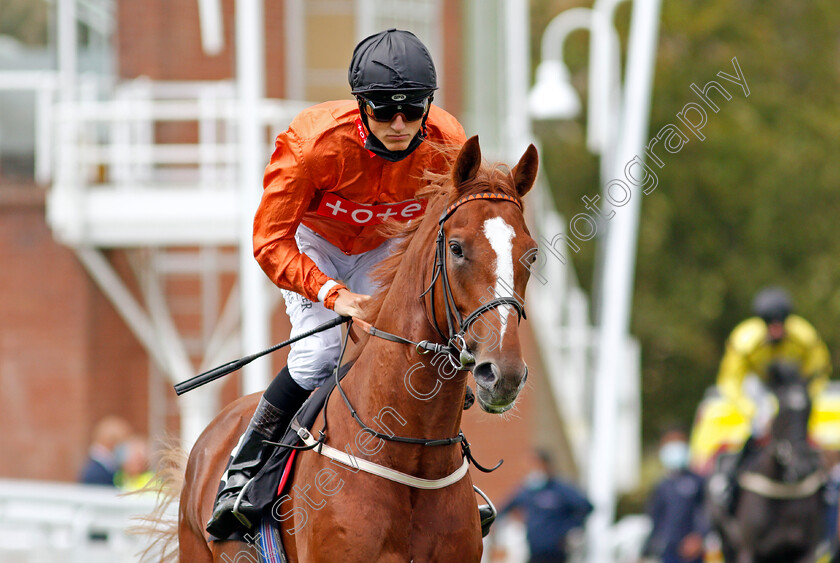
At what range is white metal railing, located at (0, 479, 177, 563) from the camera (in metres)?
8.49

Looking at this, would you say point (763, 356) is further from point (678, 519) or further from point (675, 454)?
point (675, 454)

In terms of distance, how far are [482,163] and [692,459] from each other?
422 inches

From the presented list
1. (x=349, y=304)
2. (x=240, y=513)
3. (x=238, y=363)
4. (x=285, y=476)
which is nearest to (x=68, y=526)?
(x=238, y=363)

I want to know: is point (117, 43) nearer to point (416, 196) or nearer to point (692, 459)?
point (692, 459)

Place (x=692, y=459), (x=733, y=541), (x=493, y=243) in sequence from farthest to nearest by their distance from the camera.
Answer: (x=692, y=459) → (x=733, y=541) → (x=493, y=243)

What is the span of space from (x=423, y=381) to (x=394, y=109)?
949mm

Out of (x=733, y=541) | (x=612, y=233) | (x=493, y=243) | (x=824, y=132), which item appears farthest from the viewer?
(x=824, y=132)

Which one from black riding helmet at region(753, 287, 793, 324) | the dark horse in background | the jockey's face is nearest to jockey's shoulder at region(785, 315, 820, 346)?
black riding helmet at region(753, 287, 793, 324)

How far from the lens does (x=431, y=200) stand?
4238 mm

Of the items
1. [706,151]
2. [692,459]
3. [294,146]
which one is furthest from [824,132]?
[294,146]

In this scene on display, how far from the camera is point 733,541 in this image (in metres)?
10.7

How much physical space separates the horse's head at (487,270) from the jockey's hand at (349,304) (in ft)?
1.40

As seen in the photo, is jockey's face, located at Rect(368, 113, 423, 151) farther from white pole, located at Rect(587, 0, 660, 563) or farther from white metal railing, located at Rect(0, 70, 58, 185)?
white metal railing, located at Rect(0, 70, 58, 185)

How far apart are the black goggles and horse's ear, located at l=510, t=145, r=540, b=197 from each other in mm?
432
